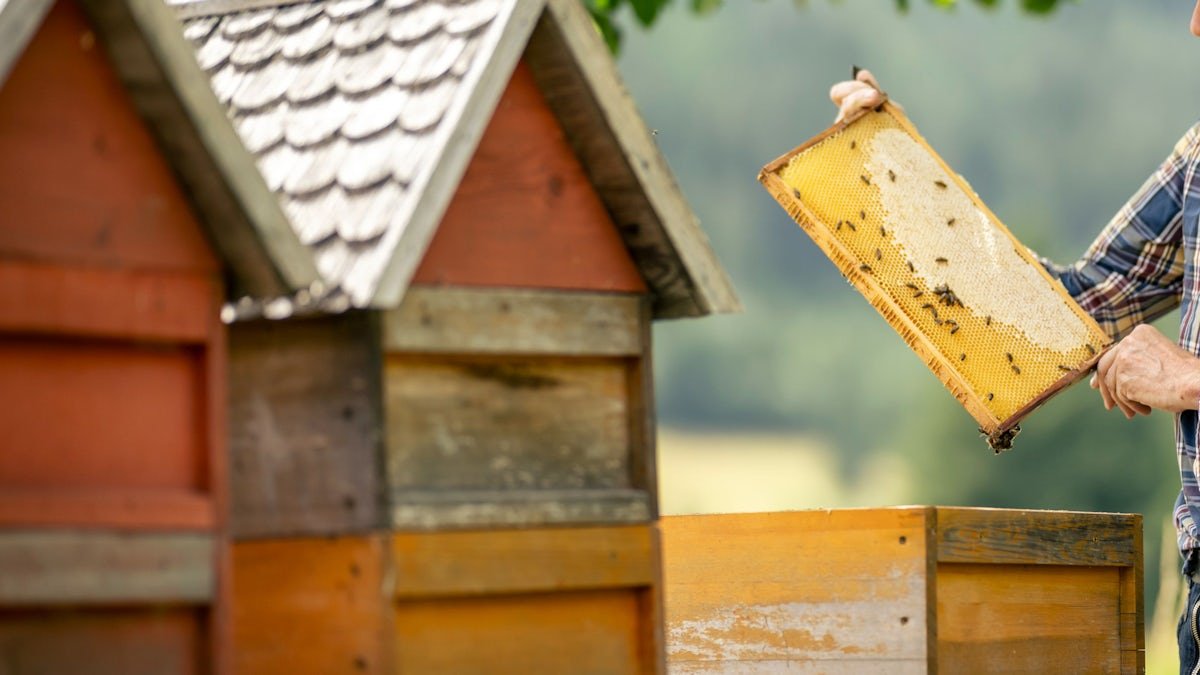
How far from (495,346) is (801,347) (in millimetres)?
87026

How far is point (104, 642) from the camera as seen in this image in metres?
2.91

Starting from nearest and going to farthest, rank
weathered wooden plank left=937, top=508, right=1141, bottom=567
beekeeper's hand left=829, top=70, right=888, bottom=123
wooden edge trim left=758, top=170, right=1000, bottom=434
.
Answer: weathered wooden plank left=937, top=508, right=1141, bottom=567, wooden edge trim left=758, top=170, right=1000, bottom=434, beekeeper's hand left=829, top=70, right=888, bottom=123

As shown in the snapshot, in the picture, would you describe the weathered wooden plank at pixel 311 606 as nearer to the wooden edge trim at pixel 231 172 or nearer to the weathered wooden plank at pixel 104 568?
the weathered wooden plank at pixel 104 568

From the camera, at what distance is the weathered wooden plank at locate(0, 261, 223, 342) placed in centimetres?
282

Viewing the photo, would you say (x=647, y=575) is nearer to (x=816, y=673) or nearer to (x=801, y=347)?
(x=816, y=673)

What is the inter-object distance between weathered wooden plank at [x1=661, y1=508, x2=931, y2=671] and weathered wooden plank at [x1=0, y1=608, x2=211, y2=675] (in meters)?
1.81

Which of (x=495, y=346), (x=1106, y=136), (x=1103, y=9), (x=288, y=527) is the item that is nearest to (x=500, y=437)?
(x=495, y=346)

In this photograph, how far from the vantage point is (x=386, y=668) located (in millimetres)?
3129

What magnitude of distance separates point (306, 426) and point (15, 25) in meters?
0.94

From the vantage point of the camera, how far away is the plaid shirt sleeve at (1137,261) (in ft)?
15.9

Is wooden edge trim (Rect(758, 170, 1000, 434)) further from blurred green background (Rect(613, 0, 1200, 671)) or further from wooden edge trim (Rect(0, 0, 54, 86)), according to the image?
blurred green background (Rect(613, 0, 1200, 671))

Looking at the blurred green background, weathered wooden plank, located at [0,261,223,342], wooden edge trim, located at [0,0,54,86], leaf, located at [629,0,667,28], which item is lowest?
weathered wooden plank, located at [0,261,223,342]

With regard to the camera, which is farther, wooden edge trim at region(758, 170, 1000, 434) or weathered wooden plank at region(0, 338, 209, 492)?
wooden edge trim at region(758, 170, 1000, 434)

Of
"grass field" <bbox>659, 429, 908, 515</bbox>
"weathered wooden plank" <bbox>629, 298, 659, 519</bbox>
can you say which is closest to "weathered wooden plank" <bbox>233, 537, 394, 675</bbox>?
"weathered wooden plank" <bbox>629, 298, 659, 519</bbox>
